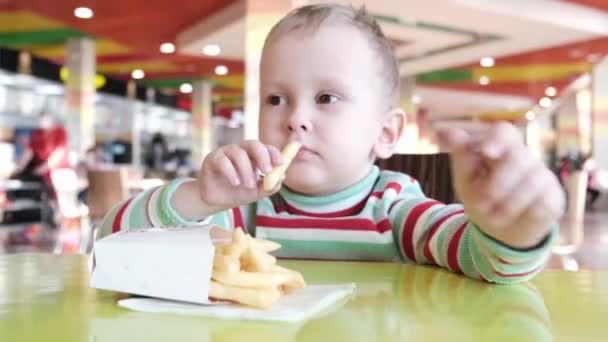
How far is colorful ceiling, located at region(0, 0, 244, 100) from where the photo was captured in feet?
26.6

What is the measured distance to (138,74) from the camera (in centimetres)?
1412

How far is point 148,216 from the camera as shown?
0.83 meters

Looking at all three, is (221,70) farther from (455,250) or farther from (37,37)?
(455,250)

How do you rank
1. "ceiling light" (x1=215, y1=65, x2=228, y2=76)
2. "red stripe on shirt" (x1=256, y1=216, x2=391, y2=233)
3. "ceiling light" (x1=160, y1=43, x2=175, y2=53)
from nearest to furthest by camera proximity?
"red stripe on shirt" (x1=256, y1=216, x2=391, y2=233) → "ceiling light" (x1=160, y1=43, x2=175, y2=53) → "ceiling light" (x1=215, y1=65, x2=228, y2=76)

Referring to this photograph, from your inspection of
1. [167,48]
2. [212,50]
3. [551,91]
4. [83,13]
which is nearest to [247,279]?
[83,13]

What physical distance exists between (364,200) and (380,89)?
7.1 inches

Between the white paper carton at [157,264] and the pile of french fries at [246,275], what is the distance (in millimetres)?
14

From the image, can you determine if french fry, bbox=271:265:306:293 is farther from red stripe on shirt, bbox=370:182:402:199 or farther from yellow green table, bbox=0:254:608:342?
red stripe on shirt, bbox=370:182:402:199

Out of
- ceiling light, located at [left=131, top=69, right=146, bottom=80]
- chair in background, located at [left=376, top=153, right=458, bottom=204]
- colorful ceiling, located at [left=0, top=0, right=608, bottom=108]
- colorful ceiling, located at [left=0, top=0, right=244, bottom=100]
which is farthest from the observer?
ceiling light, located at [left=131, top=69, right=146, bottom=80]

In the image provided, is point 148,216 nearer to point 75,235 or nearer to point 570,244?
point 570,244

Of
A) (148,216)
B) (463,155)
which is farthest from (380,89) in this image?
(463,155)

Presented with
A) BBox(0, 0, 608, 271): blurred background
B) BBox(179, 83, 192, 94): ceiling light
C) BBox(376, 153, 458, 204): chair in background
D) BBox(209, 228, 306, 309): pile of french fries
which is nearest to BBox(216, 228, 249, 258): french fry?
BBox(209, 228, 306, 309): pile of french fries

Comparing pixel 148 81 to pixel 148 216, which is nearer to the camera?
pixel 148 216

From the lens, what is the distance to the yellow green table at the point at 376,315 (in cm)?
45
